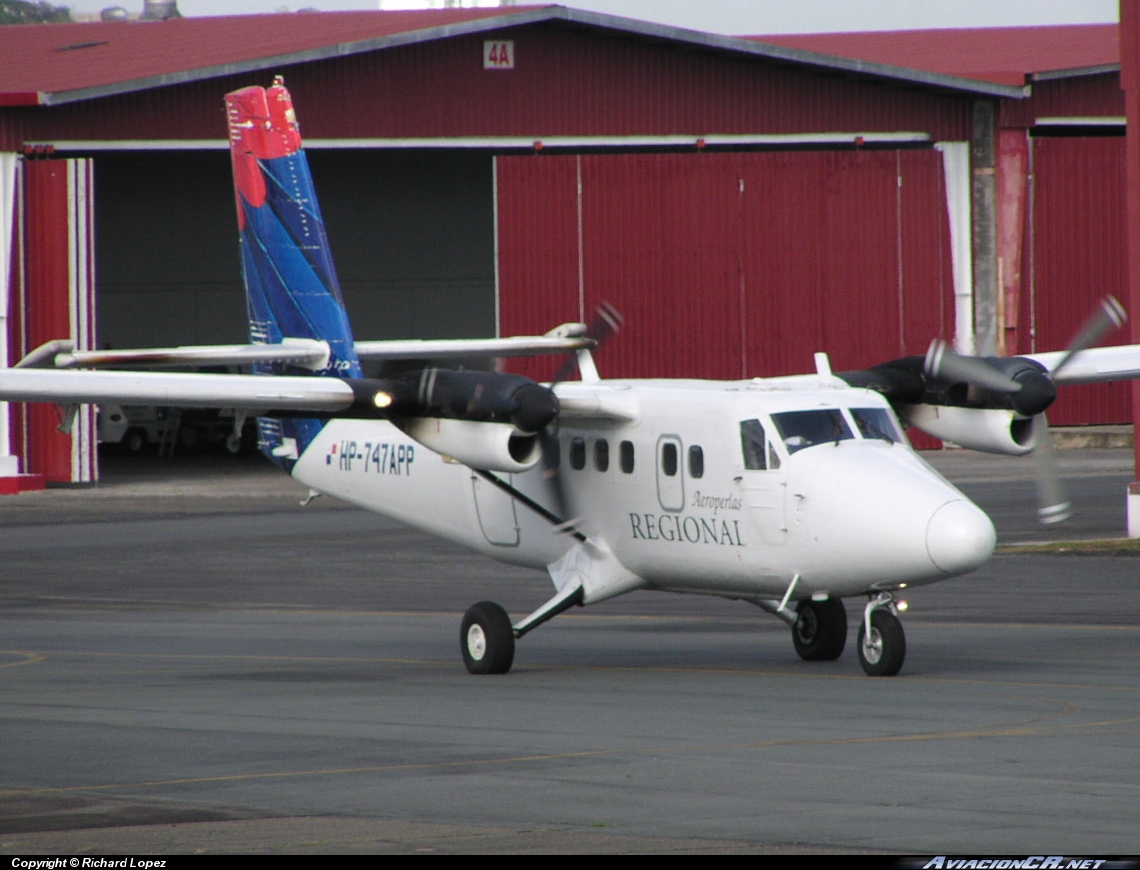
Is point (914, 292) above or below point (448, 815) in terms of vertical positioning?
above

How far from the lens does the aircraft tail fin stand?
20.6m

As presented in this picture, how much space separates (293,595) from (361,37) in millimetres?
23868

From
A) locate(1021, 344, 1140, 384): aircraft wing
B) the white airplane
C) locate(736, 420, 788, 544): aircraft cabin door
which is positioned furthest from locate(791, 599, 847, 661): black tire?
locate(1021, 344, 1140, 384): aircraft wing

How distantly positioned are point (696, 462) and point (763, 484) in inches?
35.1

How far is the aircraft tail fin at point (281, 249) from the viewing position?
67.7ft

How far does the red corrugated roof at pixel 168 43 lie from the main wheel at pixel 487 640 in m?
28.2

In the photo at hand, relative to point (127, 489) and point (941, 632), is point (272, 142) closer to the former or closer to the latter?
point (941, 632)

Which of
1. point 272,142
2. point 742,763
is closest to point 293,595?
point 272,142

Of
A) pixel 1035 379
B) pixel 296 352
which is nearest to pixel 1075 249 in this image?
pixel 1035 379

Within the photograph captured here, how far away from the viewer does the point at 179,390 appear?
16.6 m

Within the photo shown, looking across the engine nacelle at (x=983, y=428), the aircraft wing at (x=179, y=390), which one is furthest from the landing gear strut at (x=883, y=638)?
the aircraft wing at (x=179, y=390)

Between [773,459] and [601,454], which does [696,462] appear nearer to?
[773,459]

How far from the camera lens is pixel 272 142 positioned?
21.4 metres

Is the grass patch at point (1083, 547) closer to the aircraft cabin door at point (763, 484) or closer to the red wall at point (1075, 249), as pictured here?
the aircraft cabin door at point (763, 484)
